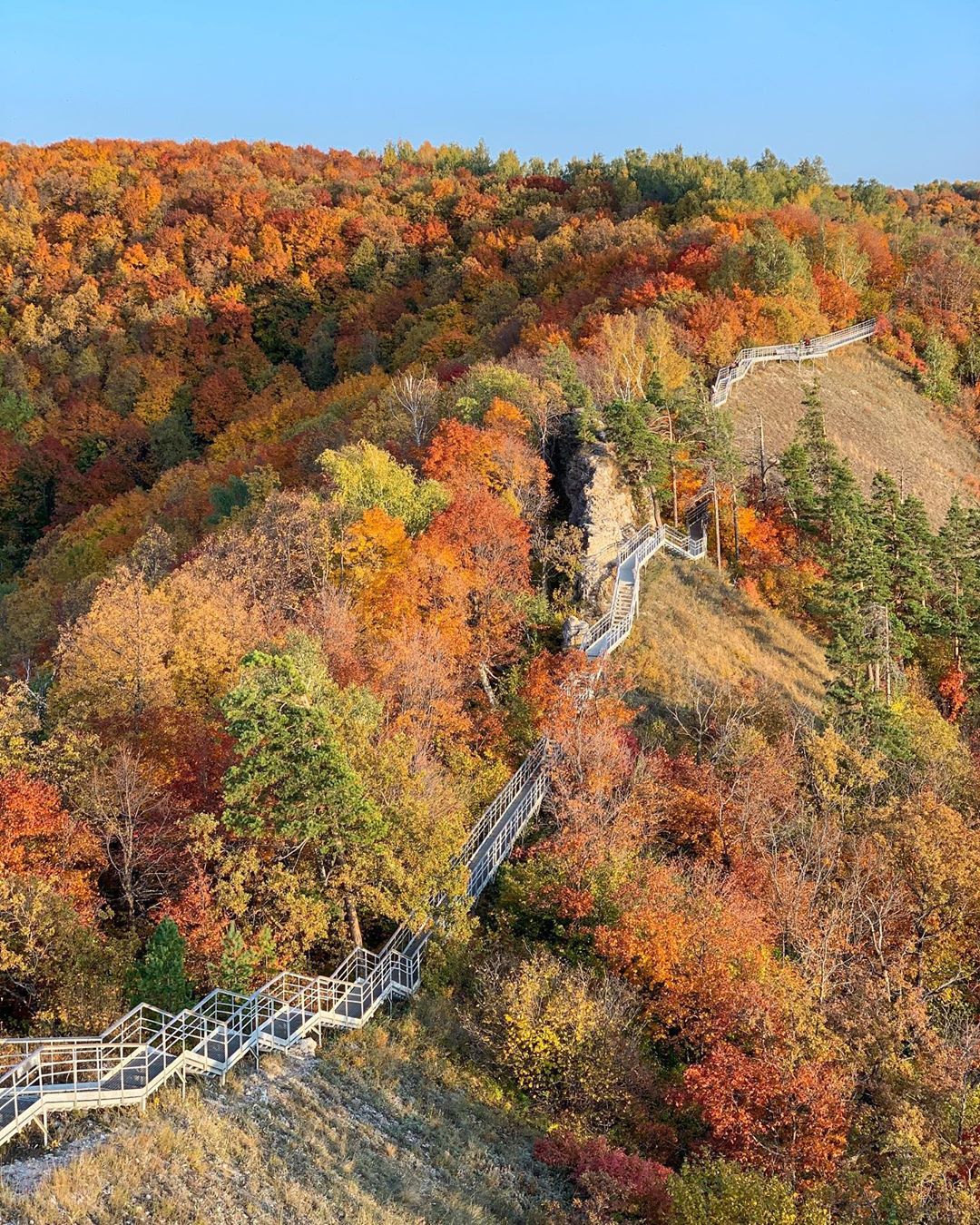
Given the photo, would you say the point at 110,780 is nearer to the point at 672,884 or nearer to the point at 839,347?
the point at 672,884

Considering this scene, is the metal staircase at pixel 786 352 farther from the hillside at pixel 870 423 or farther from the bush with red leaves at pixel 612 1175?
the bush with red leaves at pixel 612 1175

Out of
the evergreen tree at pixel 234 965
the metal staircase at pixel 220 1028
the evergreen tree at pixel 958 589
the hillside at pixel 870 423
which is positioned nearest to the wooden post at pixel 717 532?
the hillside at pixel 870 423

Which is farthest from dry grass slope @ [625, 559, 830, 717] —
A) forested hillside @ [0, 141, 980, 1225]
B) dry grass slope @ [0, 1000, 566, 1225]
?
dry grass slope @ [0, 1000, 566, 1225]

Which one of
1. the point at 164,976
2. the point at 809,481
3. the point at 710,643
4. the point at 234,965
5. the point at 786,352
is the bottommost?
the point at 234,965

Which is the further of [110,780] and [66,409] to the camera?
[66,409]

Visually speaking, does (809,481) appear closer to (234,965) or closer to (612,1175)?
(234,965)

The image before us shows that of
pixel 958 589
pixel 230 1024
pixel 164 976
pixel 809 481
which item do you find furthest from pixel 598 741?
pixel 958 589

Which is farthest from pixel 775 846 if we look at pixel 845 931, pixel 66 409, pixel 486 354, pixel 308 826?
pixel 66 409
